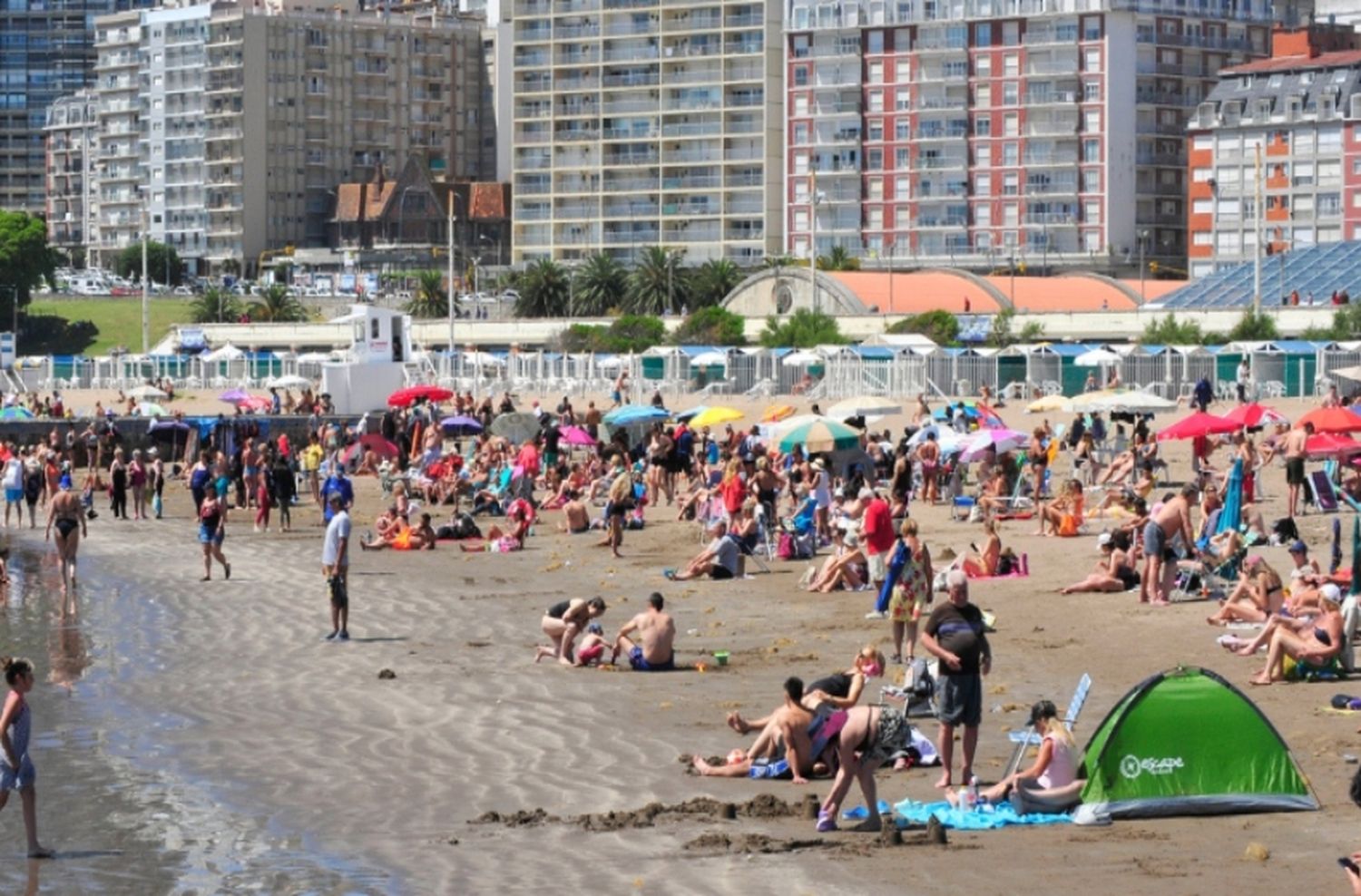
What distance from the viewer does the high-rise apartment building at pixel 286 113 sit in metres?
144

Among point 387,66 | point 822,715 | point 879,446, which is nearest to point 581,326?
point 879,446

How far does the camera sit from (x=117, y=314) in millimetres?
125438

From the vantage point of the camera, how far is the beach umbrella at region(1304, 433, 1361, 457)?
106 feet

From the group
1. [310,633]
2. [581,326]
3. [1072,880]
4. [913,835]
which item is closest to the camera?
[1072,880]

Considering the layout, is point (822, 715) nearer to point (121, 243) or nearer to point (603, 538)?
point (603, 538)

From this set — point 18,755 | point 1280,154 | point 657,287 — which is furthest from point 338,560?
point 1280,154

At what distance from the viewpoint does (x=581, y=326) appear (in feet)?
294

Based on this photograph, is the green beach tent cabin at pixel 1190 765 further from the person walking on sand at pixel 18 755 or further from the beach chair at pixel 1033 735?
the person walking on sand at pixel 18 755

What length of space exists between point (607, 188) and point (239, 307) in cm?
2053

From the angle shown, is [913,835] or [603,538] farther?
[603,538]

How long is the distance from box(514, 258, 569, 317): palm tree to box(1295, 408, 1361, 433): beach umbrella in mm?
73043

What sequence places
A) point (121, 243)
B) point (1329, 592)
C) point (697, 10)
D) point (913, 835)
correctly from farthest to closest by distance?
point (121, 243) < point (697, 10) < point (1329, 592) < point (913, 835)

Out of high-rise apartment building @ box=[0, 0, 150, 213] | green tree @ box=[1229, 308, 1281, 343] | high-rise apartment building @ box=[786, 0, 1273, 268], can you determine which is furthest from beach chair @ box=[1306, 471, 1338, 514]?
high-rise apartment building @ box=[0, 0, 150, 213]

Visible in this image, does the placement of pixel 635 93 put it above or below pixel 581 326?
above
